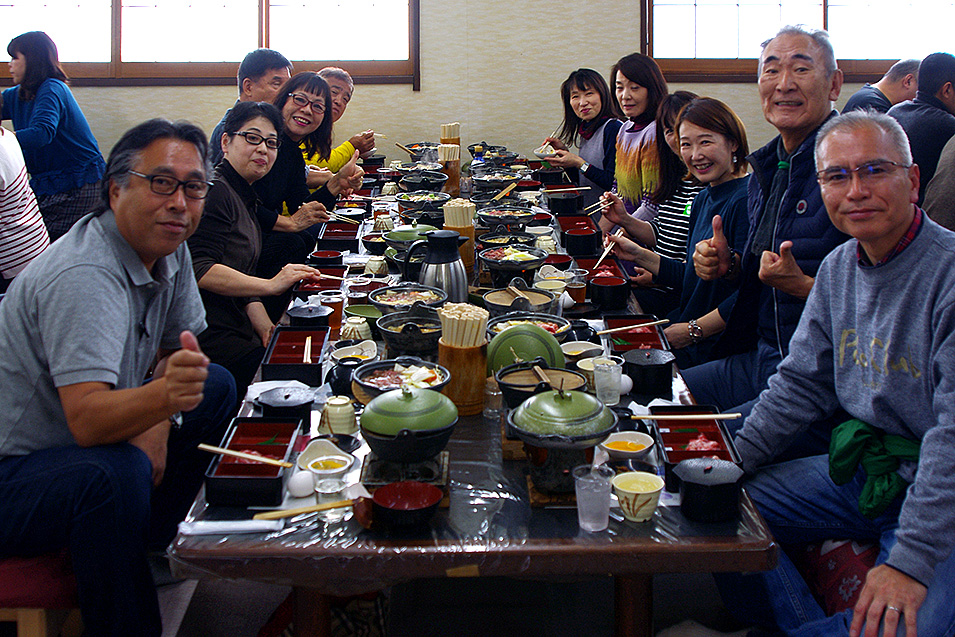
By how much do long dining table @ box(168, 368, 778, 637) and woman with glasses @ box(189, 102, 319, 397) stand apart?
145cm

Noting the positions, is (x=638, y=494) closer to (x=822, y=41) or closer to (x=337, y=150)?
(x=822, y=41)

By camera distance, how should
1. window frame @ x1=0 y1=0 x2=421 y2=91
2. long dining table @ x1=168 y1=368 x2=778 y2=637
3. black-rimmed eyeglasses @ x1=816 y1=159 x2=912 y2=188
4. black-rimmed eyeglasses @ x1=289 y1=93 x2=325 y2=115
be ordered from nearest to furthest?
long dining table @ x1=168 y1=368 x2=778 y2=637
black-rimmed eyeglasses @ x1=816 y1=159 x2=912 y2=188
black-rimmed eyeglasses @ x1=289 y1=93 x2=325 y2=115
window frame @ x1=0 y1=0 x2=421 y2=91

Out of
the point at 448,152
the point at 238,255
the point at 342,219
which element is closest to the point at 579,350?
the point at 238,255

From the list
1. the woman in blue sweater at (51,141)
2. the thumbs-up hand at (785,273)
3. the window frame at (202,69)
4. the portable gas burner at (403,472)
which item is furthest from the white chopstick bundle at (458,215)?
the window frame at (202,69)

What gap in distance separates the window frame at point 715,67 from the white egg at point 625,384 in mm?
6093

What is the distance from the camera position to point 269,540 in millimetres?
1491

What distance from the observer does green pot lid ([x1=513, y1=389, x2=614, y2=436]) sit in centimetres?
156

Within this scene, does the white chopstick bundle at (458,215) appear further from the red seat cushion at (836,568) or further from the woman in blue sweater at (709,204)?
the red seat cushion at (836,568)

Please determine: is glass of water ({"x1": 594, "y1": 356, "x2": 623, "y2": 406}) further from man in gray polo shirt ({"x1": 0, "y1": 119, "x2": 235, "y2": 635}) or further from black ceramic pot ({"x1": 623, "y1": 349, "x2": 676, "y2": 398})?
man in gray polo shirt ({"x1": 0, "y1": 119, "x2": 235, "y2": 635})

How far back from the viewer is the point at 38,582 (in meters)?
1.75

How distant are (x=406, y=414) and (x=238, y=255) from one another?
177 cm

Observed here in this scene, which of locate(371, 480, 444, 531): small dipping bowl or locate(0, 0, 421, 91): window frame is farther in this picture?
locate(0, 0, 421, 91): window frame

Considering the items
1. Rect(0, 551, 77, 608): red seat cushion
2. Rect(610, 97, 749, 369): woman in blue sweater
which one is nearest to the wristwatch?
Rect(610, 97, 749, 369): woman in blue sweater

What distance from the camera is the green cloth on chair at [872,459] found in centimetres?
180
